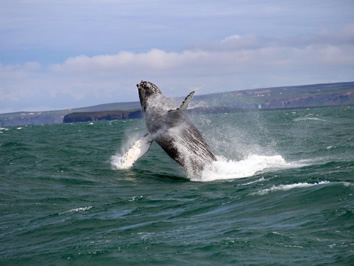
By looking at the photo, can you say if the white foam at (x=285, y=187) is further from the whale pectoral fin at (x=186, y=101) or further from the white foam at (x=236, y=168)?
the whale pectoral fin at (x=186, y=101)

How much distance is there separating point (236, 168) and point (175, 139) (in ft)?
7.03

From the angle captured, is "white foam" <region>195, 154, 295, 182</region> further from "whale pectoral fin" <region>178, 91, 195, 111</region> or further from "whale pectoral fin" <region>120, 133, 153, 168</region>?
"whale pectoral fin" <region>178, 91, 195, 111</region>

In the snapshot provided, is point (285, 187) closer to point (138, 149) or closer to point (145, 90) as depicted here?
point (138, 149)

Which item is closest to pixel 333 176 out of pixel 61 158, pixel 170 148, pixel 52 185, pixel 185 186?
pixel 185 186

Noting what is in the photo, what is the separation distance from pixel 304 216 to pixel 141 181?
8035mm

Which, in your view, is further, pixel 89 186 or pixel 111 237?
pixel 89 186

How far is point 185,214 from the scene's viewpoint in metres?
11.7

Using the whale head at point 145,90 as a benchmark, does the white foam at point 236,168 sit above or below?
below

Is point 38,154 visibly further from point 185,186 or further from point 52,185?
point 185,186

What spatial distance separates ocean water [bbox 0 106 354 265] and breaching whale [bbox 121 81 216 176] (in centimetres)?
48

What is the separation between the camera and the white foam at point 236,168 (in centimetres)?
1691

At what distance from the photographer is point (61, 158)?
80.6ft

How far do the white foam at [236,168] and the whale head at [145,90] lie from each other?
3.19 meters

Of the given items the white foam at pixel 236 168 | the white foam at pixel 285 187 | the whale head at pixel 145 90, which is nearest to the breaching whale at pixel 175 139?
the white foam at pixel 236 168
